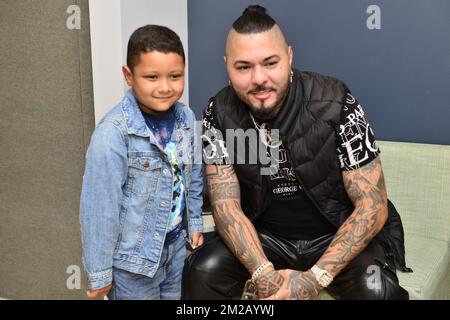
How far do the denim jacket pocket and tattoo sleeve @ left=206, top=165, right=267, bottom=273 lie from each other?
291 mm

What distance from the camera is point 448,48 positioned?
84.0 inches

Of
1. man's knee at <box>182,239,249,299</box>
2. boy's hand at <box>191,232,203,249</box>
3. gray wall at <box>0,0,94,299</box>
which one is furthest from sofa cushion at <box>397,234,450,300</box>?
gray wall at <box>0,0,94,299</box>

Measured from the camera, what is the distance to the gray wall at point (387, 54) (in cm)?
216

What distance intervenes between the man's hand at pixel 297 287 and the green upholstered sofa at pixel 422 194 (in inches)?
18.7

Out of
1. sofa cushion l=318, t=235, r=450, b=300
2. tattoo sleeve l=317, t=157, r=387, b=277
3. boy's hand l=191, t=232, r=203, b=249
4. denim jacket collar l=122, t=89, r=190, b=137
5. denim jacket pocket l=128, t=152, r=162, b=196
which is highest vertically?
denim jacket collar l=122, t=89, r=190, b=137

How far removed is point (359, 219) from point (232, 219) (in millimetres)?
416

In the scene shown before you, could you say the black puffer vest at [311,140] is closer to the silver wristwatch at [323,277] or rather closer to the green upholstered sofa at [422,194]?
the silver wristwatch at [323,277]

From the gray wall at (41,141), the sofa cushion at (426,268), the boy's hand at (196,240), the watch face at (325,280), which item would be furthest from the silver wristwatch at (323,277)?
the gray wall at (41,141)

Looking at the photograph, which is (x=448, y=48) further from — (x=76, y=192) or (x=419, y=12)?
(x=76, y=192)

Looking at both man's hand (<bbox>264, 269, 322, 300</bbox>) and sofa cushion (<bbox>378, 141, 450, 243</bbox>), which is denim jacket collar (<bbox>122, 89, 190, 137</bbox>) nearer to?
man's hand (<bbox>264, 269, 322, 300</bbox>)

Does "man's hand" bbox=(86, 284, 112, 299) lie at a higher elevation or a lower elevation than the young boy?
lower

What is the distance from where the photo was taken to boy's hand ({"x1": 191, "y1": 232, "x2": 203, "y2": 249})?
183 cm

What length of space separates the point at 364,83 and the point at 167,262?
3.77 feet
